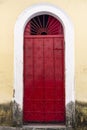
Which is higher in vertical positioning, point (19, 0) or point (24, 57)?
point (19, 0)

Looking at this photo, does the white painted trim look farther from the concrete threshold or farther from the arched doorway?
the concrete threshold

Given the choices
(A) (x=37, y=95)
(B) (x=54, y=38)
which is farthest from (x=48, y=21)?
(A) (x=37, y=95)

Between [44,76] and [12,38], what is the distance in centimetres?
130

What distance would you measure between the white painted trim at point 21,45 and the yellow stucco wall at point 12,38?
0.34 ft

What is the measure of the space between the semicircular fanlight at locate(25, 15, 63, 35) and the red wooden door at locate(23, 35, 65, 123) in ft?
0.51

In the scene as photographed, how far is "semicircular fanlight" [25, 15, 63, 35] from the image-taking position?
33.0 ft

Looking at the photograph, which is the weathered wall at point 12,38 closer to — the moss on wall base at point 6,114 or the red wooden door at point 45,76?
the moss on wall base at point 6,114

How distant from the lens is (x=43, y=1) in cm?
974

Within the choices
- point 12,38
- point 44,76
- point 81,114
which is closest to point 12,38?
point 12,38

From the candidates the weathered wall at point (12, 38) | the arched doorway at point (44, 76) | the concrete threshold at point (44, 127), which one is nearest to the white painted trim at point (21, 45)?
the weathered wall at point (12, 38)

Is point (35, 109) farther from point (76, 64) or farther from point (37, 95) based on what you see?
point (76, 64)

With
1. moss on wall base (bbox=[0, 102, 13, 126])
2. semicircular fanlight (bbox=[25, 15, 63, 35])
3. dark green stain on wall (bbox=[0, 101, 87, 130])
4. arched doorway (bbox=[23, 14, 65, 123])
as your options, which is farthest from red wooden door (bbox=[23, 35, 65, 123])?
moss on wall base (bbox=[0, 102, 13, 126])

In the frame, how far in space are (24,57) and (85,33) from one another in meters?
1.71

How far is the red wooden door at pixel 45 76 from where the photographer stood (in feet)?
32.8
